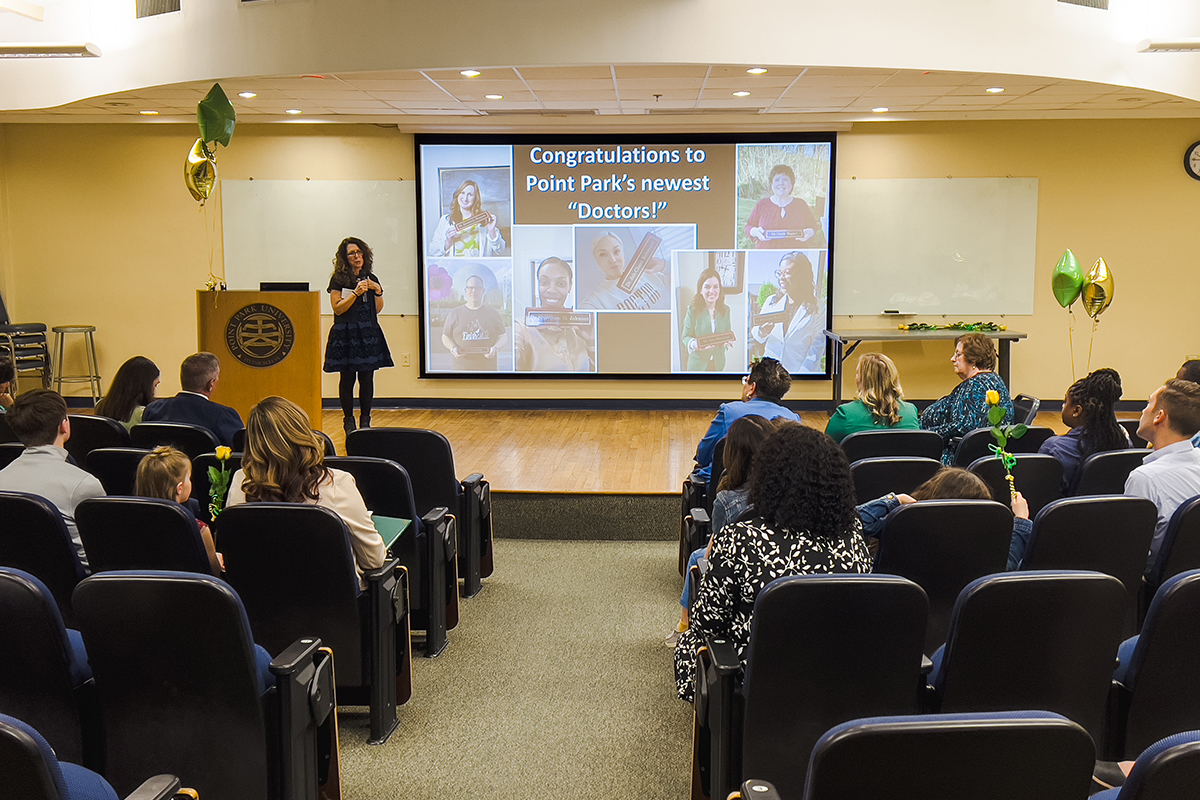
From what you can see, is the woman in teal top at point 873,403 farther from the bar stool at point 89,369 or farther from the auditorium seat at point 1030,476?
the bar stool at point 89,369

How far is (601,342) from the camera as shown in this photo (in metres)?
9.53

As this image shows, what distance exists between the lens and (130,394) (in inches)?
193

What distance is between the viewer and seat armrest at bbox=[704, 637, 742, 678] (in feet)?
7.55

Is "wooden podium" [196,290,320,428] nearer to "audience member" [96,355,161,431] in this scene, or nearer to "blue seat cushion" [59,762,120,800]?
"audience member" [96,355,161,431]

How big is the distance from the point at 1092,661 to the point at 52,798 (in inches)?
83.2

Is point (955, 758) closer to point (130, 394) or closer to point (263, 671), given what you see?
point (263, 671)

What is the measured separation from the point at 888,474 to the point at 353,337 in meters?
4.41

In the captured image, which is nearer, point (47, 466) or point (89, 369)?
point (47, 466)

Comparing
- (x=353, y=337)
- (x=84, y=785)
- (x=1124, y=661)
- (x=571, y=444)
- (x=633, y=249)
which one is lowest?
(x=571, y=444)

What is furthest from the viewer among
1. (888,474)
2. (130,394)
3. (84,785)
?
(130,394)

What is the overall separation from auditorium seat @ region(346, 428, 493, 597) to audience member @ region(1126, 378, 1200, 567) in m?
2.64

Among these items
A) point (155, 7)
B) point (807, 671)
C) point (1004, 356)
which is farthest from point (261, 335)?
point (1004, 356)

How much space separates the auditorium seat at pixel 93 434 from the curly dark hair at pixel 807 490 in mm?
3245

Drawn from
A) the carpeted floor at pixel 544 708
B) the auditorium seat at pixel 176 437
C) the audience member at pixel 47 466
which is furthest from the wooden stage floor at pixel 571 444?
the audience member at pixel 47 466
